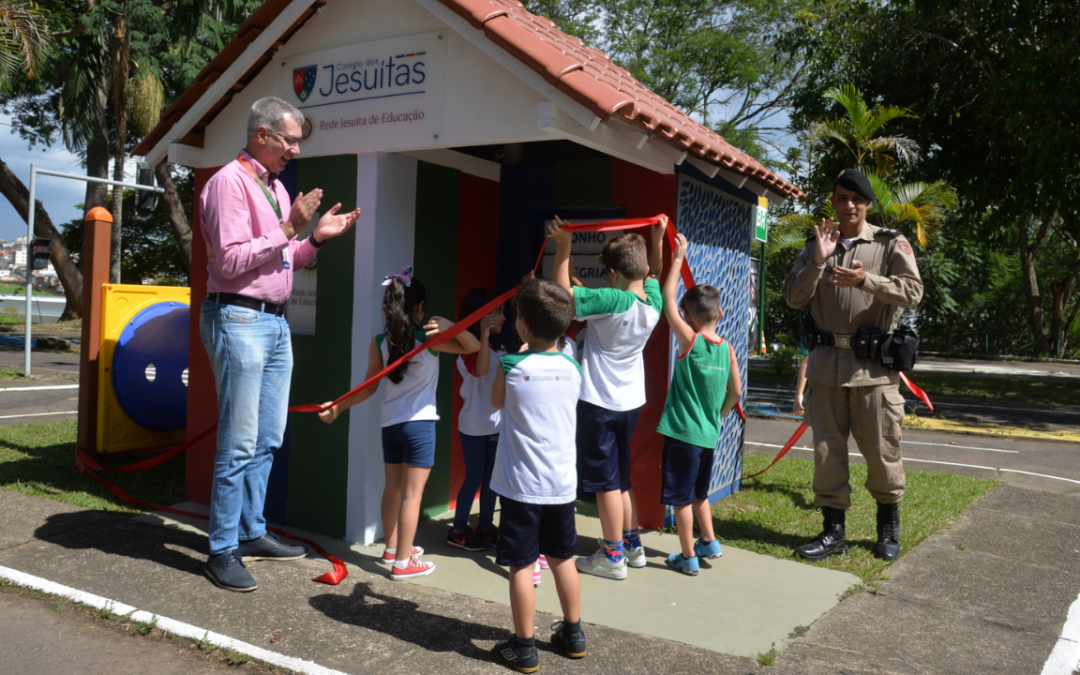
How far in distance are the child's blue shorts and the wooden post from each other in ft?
11.8

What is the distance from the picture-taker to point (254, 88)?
5.52m

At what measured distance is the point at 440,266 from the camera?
546 cm

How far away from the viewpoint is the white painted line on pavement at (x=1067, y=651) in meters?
3.49

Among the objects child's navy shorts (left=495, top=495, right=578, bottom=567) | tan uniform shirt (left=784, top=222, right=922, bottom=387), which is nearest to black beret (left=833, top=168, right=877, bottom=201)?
tan uniform shirt (left=784, top=222, right=922, bottom=387)

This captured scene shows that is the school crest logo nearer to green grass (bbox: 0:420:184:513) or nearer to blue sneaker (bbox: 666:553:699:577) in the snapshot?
green grass (bbox: 0:420:184:513)

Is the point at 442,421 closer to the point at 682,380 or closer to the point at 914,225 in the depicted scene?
the point at 682,380

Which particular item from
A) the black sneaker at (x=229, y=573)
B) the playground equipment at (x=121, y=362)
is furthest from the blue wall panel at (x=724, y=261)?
the playground equipment at (x=121, y=362)

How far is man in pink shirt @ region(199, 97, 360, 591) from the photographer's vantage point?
13.5ft

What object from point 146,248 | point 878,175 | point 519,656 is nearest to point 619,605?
point 519,656

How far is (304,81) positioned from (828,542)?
442cm

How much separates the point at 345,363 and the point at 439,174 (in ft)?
4.55

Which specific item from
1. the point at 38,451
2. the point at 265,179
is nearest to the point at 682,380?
the point at 265,179

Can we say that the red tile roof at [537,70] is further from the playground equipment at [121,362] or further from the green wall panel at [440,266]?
the playground equipment at [121,362]

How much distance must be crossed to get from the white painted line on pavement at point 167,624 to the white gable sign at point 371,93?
2.81m
